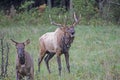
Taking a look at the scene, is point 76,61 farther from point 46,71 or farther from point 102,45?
point 102,45

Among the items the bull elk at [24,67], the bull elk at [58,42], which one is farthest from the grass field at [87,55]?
the bull elk at [24,67]

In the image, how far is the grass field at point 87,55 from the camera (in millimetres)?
12345

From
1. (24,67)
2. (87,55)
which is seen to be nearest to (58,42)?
(87,55)

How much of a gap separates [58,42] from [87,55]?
2.80 m

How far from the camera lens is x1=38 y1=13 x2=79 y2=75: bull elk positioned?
1368cm

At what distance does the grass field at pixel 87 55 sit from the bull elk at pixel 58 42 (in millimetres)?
429

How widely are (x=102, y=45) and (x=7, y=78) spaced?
25.7 feet

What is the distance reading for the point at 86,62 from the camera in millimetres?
15281

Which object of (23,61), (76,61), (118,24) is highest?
(23,61)

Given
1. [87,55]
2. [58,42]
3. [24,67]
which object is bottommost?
[87,55]

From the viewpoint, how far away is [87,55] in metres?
16.8

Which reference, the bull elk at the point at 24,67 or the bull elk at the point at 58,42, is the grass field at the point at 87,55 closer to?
the bull elk at the point at 58,42

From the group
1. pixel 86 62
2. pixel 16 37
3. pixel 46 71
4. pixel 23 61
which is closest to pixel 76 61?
pixel 86 62

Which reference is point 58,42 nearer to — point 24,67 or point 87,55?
point 87,55
